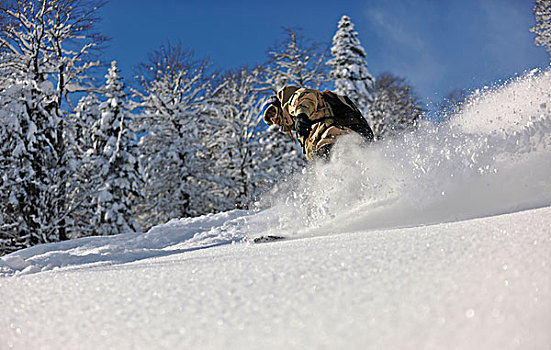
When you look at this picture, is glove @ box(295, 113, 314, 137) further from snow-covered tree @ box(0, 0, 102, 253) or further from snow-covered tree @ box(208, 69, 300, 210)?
snow-covered tree @ box(208, 69, 300, 210)

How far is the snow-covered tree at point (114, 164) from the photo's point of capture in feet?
44.2

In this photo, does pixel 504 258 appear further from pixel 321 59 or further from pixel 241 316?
pixel 321 59

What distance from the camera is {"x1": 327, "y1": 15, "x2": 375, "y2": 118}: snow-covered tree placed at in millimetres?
18547

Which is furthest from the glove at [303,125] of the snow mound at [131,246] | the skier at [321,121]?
the snow mound at [131,246]

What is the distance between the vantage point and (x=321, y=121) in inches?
206

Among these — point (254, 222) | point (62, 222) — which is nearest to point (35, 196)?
point (62, 222)

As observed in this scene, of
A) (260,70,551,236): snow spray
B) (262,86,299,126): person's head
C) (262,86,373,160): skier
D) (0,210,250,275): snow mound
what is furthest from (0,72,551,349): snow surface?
(262,86,299,126): person's head

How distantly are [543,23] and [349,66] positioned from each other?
1107 centimetres

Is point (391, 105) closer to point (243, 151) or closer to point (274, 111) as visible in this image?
point (243, 151)

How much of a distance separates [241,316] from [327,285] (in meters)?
0.26

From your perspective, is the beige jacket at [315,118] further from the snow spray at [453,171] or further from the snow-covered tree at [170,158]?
the snow-covered tree at [170,158]

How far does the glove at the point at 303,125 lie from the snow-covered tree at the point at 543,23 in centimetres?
2033

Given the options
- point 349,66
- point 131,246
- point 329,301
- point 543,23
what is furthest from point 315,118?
point 543,23

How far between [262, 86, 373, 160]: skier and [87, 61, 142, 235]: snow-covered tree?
1032 centimetres
